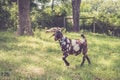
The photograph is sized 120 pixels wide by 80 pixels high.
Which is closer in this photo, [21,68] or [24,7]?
[21,68]

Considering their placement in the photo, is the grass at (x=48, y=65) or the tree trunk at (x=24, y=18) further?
the tree trunk at (x=24, y=18)

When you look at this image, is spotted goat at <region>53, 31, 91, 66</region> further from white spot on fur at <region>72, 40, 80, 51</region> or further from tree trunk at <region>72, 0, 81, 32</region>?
tree trunk at <region>72, 0, 81, 32</region>

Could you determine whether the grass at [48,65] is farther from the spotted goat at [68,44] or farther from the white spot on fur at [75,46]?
the white spot on fur at [75,46]

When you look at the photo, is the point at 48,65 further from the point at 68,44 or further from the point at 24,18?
the point at 24,18

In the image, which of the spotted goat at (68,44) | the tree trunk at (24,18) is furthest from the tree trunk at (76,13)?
the spotted goat at (68,44)

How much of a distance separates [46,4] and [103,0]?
99.7 m

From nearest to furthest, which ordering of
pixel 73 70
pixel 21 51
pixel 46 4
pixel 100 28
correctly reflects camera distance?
1. pixel 73 70
2. pixel 21 51
3. pixel 100 28
4. pixel 46 4

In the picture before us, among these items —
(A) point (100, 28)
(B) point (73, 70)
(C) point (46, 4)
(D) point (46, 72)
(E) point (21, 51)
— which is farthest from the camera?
(C) point (46, 4)

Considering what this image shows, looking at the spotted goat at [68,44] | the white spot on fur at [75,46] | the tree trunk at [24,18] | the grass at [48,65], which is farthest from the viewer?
the tree trunk at [24,18]

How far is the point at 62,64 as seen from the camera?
10.2m

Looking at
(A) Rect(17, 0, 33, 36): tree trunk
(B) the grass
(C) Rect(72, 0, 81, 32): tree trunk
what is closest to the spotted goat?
(B) the grass

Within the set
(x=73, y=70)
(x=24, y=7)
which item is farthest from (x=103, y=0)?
(x=73, y=70)

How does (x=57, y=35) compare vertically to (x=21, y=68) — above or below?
above

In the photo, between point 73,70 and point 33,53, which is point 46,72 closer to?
point 73,70
